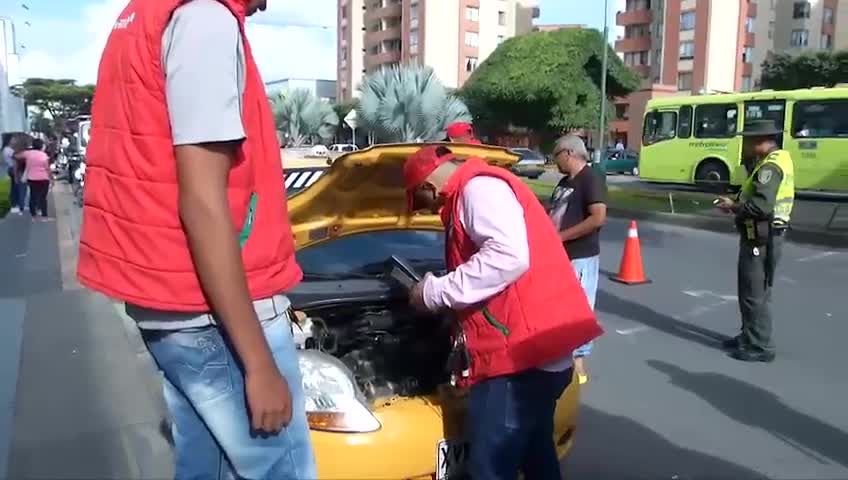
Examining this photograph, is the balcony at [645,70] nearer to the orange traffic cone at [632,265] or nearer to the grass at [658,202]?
the grass at [658,202]

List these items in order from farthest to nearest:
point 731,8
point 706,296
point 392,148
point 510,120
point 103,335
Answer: point 731,8
point 510,120
point 706,296
point 103,335
point 392,148

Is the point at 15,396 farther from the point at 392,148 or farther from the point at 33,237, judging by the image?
the point at 33,237

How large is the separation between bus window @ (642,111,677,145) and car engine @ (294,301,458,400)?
2252cm

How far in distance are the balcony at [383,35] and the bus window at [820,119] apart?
185ft

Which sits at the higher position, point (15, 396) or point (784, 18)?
point (784, 18)

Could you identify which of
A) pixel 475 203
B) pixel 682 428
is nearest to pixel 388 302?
pixel 475 203

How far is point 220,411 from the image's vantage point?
1609 mm

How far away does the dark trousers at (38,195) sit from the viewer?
15773 millimetres

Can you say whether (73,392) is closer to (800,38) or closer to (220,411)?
(220,411)

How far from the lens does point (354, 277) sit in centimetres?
428

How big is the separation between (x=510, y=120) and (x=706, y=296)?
38732mm

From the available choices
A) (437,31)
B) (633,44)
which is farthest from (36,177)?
(633,44)

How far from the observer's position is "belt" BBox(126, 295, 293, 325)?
61.9 inches

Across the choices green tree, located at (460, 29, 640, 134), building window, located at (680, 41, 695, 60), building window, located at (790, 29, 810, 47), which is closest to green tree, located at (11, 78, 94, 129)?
green tree, located at (460, 29, 640, 134)
